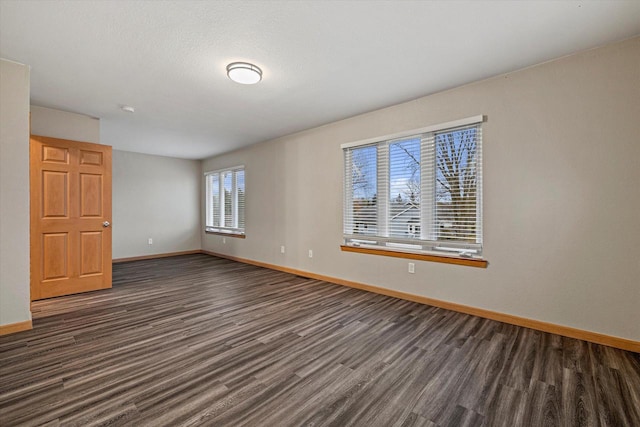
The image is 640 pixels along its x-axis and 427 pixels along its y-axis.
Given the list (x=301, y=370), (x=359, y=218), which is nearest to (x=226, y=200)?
(x=359, y=218)

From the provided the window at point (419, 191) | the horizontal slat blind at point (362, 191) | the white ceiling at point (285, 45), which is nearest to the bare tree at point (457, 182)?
the window at point (419, 191)

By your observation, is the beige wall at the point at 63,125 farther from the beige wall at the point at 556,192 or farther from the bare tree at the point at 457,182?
the bare tree at the point at 457,182

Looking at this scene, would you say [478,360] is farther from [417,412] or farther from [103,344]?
[103,344]

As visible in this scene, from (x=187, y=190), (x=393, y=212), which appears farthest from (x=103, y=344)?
(x=187, y=190)

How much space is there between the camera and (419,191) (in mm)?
3436

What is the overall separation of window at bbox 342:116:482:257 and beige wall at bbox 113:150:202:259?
16.1 feet

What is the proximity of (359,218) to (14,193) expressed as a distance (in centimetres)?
378

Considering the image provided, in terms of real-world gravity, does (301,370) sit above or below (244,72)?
below

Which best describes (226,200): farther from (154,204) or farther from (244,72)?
(244,72)

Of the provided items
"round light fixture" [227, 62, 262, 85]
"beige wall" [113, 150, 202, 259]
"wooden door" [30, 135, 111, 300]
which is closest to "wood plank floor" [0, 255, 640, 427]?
"wooden door" [30, 135, 111, 300]

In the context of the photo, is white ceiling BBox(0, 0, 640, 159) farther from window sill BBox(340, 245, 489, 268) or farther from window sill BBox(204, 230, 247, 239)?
window sill BBox(204, 230, 247, 239)

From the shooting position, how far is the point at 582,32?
7.13ft

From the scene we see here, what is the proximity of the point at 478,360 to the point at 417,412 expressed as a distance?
843 millimetres

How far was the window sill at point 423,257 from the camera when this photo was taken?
117 inches
